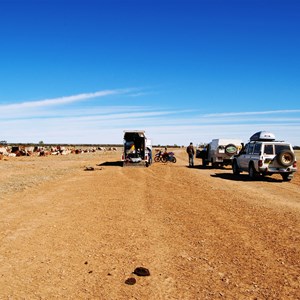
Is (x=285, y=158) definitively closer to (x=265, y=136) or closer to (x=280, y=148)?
(x=280, y=148)

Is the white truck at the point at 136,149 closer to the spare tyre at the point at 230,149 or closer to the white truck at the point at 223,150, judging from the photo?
the white truck at the point at 223,150

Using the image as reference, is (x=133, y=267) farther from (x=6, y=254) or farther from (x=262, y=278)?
(x=6, y=254)

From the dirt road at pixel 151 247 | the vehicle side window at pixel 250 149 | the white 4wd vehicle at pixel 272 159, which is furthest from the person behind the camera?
the vehicle side window at pixel 250 149

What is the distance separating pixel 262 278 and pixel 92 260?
270 cm

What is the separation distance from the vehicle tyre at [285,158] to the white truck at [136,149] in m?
12.7

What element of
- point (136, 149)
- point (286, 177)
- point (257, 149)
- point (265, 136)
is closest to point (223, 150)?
point (265, 136)

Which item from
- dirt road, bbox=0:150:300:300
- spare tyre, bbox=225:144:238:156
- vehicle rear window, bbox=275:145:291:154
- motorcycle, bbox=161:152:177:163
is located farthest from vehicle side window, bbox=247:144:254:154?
motorcycle, bbox=161:152:177:163

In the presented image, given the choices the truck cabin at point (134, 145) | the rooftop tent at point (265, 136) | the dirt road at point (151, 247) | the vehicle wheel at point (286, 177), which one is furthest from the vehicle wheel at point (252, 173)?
the truck cabin at point (134, 145)

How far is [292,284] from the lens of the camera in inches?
206

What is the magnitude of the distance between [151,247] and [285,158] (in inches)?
569

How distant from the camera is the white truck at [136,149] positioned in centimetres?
3045

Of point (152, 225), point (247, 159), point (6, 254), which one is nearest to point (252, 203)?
point (152, 225)

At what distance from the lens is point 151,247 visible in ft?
23.1

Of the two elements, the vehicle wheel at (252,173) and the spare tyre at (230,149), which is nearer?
the vehicle wheel at (252,173)
